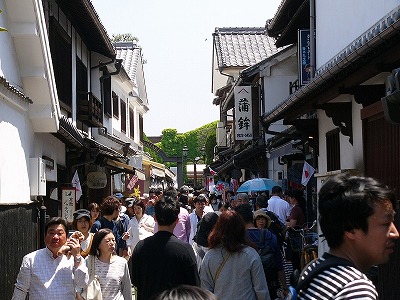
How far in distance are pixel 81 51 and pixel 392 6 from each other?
12.1 metres

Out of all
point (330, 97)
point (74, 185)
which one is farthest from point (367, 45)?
point (74, 185)

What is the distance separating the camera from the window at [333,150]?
48.4ft

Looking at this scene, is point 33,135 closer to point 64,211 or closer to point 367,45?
point 64,211

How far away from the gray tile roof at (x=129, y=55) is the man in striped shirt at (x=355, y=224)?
3381cm

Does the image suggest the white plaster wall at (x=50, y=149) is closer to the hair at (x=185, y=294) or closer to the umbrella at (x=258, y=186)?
the umbrella at (x=258, y=186)

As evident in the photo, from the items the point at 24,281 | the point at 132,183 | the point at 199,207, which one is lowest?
the point at 24,281

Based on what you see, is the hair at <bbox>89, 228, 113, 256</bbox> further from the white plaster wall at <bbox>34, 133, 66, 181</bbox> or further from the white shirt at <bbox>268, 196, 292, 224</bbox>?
the white shirt at <bbox>268, 196, 292, 224</bbox>

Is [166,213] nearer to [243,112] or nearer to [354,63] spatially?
[354,63]

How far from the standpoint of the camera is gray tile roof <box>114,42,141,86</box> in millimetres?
37594

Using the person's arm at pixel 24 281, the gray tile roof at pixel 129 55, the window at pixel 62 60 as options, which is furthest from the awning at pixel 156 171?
the person's arm at pixel 24 281

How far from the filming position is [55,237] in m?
8.03

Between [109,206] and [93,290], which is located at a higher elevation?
[109,206]

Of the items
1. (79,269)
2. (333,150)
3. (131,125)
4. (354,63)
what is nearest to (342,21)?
(333,150)

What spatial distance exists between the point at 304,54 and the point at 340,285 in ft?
49.0
